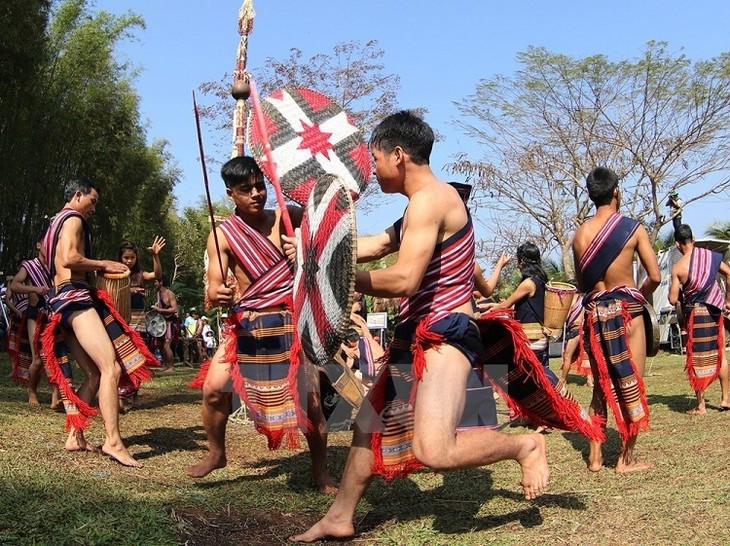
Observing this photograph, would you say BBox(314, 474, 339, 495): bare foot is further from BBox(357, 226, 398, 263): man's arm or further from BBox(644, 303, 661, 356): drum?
BBox(644, 303, 661, 356): drum

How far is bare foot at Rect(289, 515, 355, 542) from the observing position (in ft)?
12.3

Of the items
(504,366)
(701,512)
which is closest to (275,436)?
(504,366)

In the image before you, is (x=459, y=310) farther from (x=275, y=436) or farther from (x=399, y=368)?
(x=275, y=436)

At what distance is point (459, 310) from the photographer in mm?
3670

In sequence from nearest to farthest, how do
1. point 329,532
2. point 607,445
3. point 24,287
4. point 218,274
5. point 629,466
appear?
1. point 329,532
2. point 218,274
3. point 629,466
4. point 607,445
5. point 24,287

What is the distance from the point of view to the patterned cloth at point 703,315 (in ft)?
26.8

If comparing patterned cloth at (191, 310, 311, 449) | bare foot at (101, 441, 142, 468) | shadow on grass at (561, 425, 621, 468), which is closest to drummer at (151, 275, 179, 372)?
bare foot at (101, 441, 142, 468)

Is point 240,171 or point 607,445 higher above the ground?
point 240,171

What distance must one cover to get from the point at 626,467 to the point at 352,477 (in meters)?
2.24

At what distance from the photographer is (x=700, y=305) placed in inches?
327

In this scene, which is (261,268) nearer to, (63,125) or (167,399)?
(167,399)

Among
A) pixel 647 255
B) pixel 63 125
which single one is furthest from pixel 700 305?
pixel 63 125

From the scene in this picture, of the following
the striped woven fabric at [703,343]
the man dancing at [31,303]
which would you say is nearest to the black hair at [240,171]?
the man dancing at [31,303]

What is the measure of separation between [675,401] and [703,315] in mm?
1247
